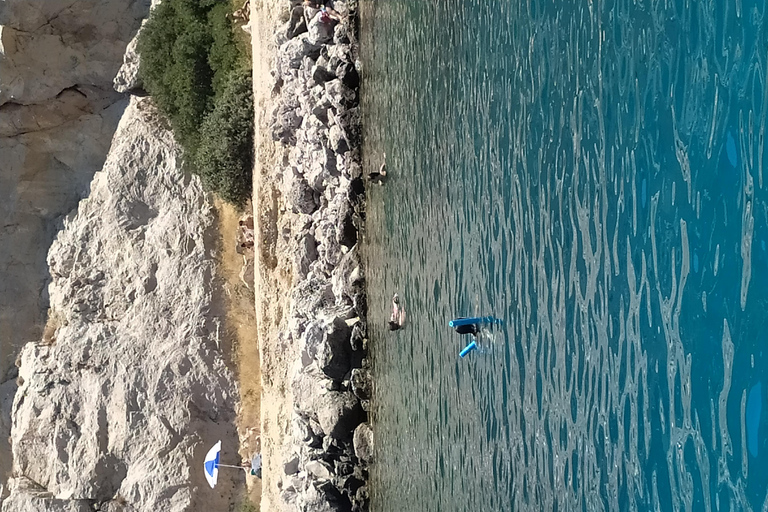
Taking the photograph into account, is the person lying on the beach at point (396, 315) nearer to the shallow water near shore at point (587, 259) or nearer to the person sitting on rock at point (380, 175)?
the shallow water near shore at point (587, 259)

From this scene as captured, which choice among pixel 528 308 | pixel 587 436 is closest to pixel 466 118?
pixel 528 308

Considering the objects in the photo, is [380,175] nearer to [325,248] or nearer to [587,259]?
[325,248]

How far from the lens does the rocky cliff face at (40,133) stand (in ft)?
67.3

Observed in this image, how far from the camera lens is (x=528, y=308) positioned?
10898mm

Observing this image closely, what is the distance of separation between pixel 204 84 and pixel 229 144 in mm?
1978

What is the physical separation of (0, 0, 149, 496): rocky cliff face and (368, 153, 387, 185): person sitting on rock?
303 inches

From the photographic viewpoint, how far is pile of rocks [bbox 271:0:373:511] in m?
17.4

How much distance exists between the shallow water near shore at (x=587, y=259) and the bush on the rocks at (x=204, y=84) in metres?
5.78

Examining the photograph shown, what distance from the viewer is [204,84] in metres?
20.7

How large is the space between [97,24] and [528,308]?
15.7m

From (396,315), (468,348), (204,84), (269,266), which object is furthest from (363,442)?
(204,84)

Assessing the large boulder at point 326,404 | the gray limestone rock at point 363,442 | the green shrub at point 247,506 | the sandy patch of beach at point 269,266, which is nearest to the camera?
the gray limestone rock at point 363,442

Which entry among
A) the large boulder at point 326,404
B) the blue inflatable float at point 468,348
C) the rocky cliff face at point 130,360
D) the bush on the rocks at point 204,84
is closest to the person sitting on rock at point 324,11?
the bush on the rocks at point 204,84

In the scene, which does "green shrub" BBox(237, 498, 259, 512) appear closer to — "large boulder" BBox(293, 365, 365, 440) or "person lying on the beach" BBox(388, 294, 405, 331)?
"large boulder" BBox(293, 365, 365, 440)
